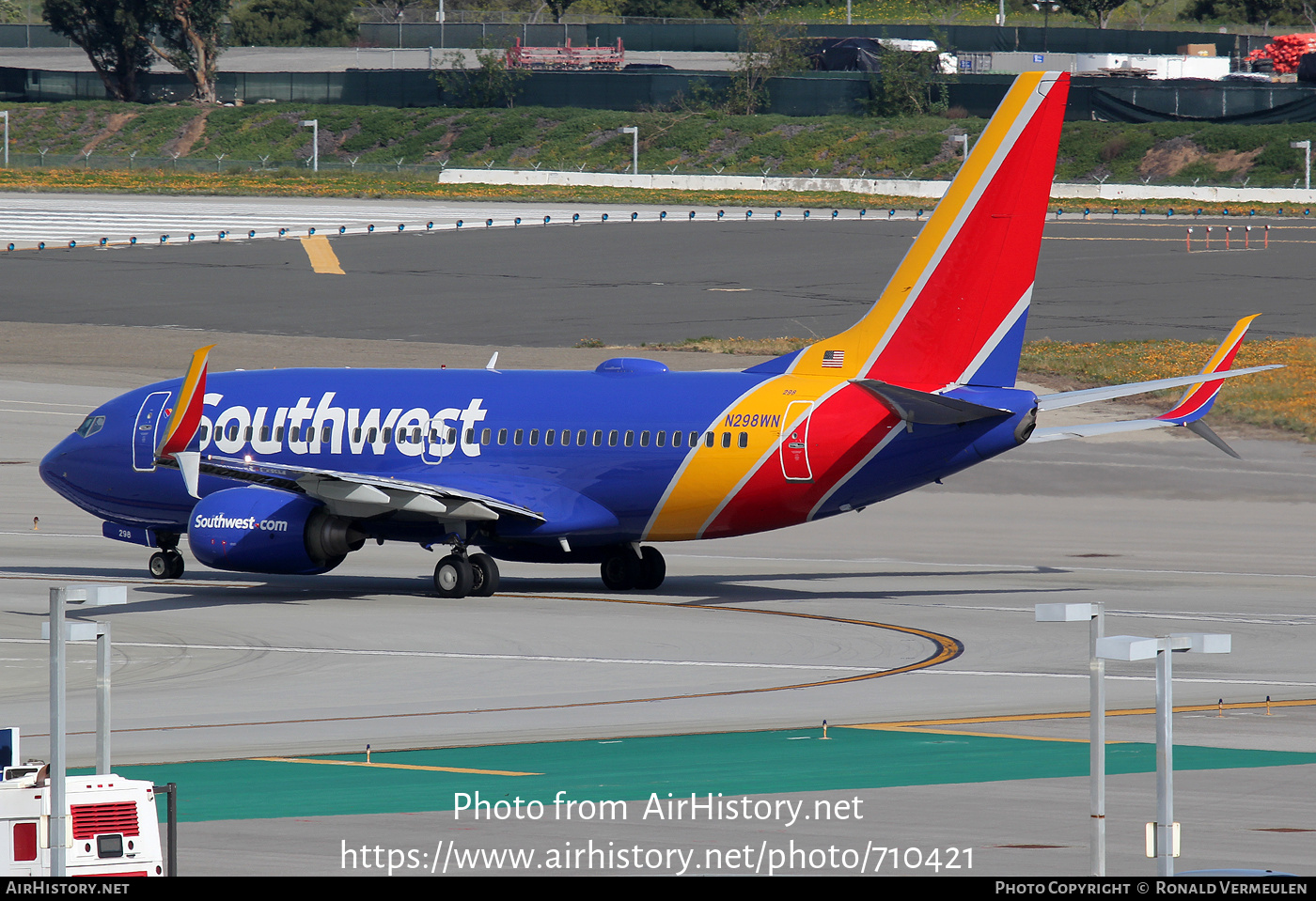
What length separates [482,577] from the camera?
113 feet

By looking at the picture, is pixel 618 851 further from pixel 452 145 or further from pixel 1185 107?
pixel 452 145

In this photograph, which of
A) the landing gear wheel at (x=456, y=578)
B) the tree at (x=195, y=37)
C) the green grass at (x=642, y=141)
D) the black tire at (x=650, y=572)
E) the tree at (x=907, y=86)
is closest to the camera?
the landing gear wheel at (x=456, y=578)

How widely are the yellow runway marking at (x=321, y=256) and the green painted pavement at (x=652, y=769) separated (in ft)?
231

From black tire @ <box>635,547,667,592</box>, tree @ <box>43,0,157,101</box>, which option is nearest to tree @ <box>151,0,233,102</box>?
tree @ <box>43,0,157,101</box>

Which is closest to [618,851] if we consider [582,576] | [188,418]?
[188,418]

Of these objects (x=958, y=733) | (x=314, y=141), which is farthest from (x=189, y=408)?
(x=314, y=141)

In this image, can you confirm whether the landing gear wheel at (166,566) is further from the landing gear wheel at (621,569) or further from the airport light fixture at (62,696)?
the airport light fixture at (62,696)

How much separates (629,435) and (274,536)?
650 cm

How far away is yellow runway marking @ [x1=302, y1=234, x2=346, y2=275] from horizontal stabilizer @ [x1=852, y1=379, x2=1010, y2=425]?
200ft

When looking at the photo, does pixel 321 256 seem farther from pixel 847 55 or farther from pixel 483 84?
pixel 847 55

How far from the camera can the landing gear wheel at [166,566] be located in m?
37.9

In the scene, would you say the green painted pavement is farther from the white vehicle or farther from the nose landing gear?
the nose landing gear

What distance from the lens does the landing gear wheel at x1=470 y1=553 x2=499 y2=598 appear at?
113ft

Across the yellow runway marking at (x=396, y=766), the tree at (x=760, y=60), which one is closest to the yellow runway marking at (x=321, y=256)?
the tree at (x=760, y=60)
